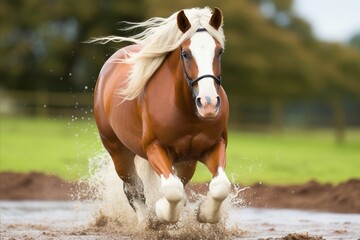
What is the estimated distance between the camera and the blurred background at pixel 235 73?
27562mm

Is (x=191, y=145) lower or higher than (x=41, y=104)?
lower

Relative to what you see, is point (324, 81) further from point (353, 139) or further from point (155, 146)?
point (155, 146)

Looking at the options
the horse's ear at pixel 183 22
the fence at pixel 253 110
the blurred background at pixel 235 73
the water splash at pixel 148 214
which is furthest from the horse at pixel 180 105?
the fence at pixel 253 110

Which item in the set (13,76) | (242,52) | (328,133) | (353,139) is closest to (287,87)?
(242,52)

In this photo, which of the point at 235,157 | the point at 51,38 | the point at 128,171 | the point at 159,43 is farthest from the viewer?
the point at 51,38

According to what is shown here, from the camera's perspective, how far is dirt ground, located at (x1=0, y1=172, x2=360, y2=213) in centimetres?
980

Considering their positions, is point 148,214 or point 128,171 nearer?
point 148,214

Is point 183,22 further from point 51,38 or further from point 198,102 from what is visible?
point 51,38

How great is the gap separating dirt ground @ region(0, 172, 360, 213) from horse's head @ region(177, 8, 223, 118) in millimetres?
4015

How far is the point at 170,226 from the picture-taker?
7.11 metres

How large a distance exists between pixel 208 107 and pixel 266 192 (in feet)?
18.3

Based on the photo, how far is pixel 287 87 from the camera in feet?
127

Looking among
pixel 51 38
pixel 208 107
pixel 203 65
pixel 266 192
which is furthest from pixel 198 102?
pixel 51 38

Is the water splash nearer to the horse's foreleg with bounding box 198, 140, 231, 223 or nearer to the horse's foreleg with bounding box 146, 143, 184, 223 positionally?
the horse's foreleg with bounding box 198, 140, 231, 223
